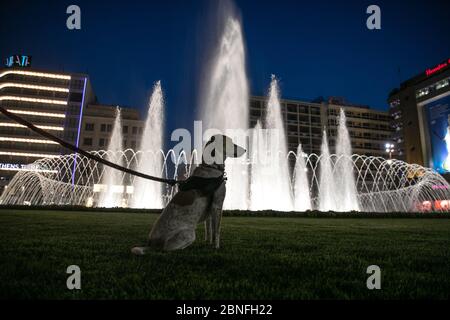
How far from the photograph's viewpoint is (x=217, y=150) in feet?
15.9

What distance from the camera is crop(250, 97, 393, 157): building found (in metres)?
89.3

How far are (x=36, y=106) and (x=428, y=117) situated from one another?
4115 inches

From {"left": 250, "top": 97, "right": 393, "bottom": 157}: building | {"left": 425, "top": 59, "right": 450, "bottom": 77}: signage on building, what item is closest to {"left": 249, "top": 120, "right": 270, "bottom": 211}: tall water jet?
{"left": 250, "top": 97, "right": 393, "bottom": 157}: building

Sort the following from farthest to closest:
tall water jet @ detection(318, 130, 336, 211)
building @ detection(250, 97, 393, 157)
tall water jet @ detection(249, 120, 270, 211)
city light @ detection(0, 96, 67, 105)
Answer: building @ detection(250, 97, 393, 157), city light @ detection(0, 96, 67, 105), tall water jet @ detection(318, 130, 336, 211), tall water jet @ detection(249, 120, 270, 211)

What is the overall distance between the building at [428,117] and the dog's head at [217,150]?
7503cm

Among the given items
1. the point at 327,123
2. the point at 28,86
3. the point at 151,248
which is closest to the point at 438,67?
the point at 327,123

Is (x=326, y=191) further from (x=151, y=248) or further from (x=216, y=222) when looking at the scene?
(x=151, y=248)

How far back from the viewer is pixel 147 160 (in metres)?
34.8

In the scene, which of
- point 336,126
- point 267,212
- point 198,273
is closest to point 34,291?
point 198,273

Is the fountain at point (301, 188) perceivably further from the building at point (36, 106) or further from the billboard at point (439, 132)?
the building at point (36, 106)

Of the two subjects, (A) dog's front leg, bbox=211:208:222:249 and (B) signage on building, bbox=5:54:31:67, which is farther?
(B) signage on building, bbox=5:54:31:67

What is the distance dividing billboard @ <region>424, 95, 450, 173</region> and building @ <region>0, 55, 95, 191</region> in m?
90.6

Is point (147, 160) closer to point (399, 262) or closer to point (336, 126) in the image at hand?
point (399, 262)

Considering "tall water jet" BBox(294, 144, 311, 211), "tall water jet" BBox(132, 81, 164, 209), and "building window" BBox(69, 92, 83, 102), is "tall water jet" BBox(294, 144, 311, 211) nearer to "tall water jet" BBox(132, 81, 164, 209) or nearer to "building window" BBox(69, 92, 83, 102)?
"tall water jet" BBox(132, 81, 164, 209)
